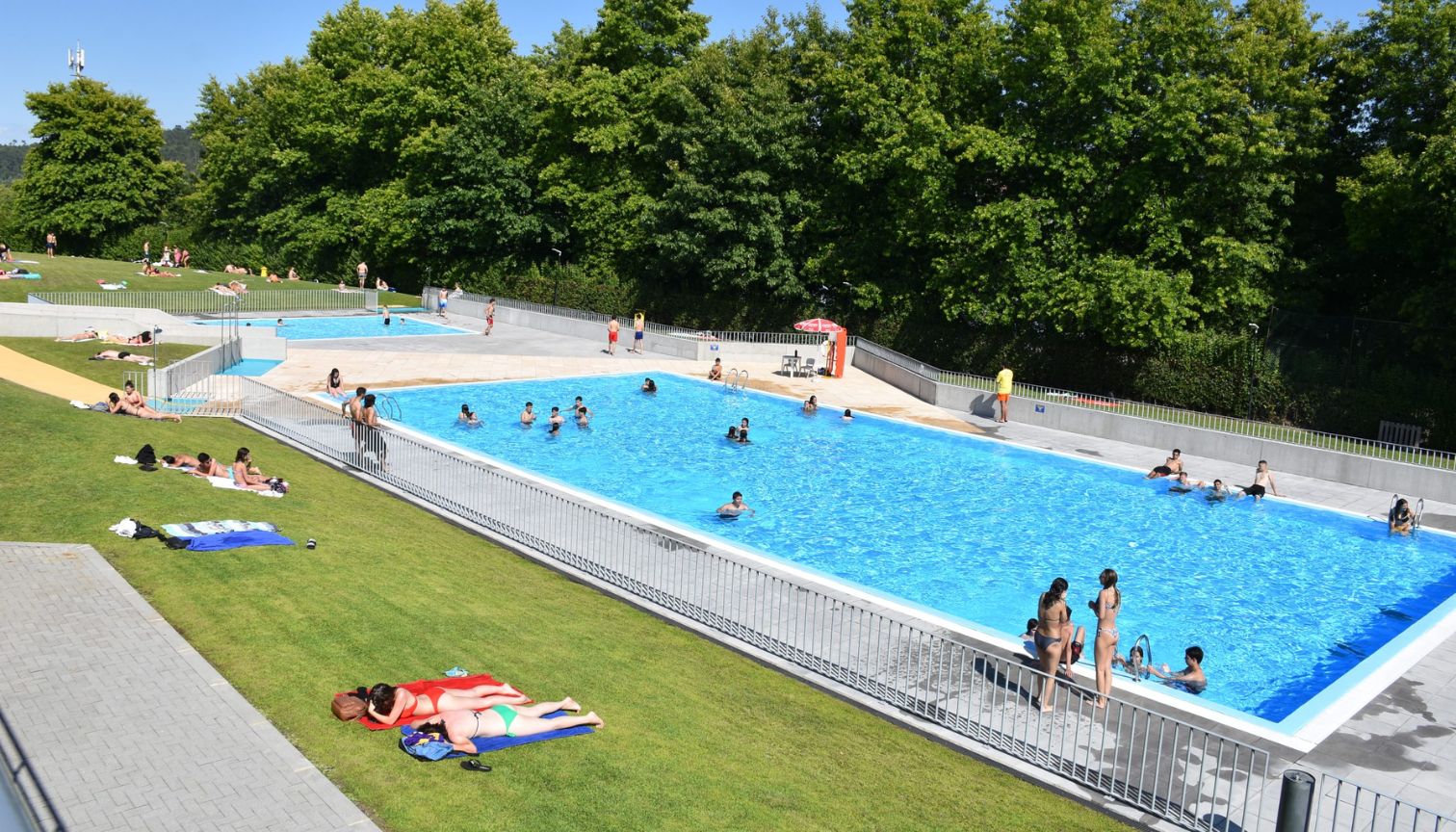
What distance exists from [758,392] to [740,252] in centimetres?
1093

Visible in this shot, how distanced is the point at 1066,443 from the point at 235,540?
75.9ft

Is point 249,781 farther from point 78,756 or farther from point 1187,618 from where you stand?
point 1187,618

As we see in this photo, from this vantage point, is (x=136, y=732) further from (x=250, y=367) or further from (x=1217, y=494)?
(x=250, y=367)

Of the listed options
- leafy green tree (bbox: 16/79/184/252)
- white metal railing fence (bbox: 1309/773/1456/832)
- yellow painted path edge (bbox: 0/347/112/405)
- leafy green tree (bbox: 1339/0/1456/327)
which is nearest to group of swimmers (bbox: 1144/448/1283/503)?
leafy green tree (bbox: 1339/0/1456/327)

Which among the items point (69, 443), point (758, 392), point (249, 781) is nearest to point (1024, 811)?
point (249, 781)

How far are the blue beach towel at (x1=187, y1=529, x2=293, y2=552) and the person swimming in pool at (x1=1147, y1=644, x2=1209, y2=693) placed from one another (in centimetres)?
1222

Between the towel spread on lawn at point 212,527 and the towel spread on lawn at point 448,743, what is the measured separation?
21.5 feet

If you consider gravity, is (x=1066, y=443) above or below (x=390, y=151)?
below

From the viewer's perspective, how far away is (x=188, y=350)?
113 ft

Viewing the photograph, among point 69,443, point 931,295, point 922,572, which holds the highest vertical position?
point 931,295

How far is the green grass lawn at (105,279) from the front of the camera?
4499 cm

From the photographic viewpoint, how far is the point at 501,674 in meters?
11.4

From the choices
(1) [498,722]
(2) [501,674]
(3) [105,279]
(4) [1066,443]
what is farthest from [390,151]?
(1) [498,722]

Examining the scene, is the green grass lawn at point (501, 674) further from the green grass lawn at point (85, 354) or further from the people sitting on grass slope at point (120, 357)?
the people sitting on grass slope at point (120, 357)
